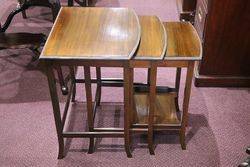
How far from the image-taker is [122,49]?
1.46 metres

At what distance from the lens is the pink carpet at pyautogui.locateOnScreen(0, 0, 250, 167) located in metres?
1.83

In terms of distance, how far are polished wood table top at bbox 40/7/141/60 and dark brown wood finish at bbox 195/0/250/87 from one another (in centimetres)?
64

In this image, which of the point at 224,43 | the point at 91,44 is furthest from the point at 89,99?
the point at 224,43

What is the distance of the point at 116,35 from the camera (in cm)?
157

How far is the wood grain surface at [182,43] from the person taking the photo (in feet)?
4.95

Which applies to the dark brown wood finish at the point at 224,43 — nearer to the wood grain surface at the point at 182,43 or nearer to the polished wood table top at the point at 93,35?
the wood grain surface at the point at 182,43

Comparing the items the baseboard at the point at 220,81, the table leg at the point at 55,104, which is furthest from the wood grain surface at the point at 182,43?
the baseboard at the point at 220,81

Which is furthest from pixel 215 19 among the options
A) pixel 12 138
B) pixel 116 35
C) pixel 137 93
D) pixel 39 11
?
pixel 39 11

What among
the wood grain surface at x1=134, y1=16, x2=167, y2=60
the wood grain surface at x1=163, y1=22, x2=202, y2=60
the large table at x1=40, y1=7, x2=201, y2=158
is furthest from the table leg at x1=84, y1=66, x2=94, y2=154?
the wood grain surface at x1=163, y1=22, x2=202, y2=60

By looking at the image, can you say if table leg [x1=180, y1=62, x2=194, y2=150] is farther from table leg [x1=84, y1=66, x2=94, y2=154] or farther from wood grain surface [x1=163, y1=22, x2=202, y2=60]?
table leg [x1=84, y1=66, x2=94, y2=154]

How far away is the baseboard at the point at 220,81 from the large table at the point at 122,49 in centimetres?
58

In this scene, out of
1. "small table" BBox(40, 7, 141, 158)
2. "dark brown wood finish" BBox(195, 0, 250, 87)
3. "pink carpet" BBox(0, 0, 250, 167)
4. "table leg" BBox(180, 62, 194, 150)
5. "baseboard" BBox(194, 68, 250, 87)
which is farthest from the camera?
"baseboard" BBox(194, 68, 250, 87)

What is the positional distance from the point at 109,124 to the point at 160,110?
324mm

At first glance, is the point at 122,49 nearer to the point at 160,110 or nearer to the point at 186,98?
the point at 186,98
